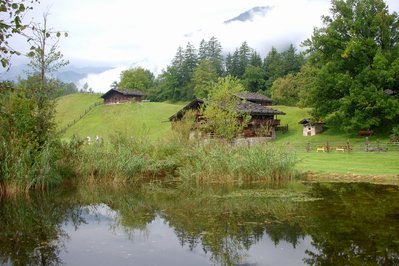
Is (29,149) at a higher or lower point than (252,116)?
lower

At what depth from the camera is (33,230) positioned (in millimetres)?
11047

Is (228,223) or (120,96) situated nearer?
(228,223)

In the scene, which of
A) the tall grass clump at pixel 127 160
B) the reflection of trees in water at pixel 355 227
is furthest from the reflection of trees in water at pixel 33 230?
the reflection of trees in water at pixel 355 227

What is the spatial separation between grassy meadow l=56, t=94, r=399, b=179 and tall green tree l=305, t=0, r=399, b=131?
293cm

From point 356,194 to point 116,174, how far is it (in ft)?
A: 35.9

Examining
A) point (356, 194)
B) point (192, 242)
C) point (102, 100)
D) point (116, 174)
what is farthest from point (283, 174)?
point (102, 100)

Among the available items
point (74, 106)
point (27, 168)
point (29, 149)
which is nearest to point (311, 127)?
point (29, 149)

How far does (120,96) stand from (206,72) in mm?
23624

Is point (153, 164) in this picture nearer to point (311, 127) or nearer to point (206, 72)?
point (311, 127)

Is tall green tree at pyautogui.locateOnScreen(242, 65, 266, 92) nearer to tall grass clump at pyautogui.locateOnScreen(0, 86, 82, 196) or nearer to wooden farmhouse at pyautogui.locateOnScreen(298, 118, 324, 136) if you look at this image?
wooden farmhouse at pyautogui.locateOnScreen(298, 118, 324, 136)

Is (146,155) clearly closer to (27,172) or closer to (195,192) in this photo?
(195,192)

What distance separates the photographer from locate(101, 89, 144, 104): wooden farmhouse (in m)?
80.3

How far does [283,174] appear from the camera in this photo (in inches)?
763

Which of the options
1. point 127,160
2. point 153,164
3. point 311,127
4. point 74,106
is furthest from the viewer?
point 74,106
